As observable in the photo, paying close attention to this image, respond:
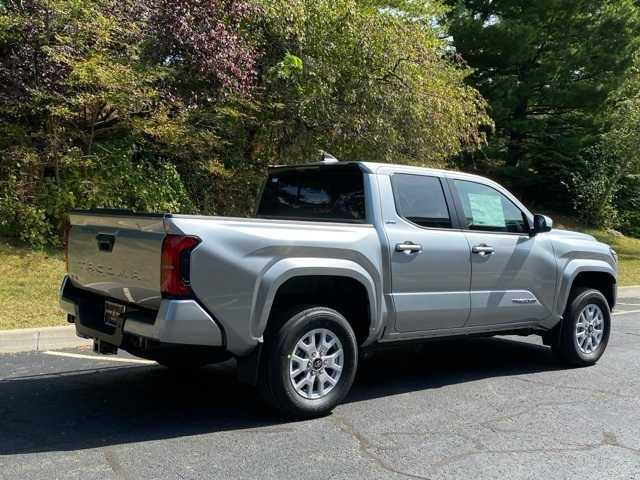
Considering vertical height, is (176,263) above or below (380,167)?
below

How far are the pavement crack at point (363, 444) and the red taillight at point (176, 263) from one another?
150cm

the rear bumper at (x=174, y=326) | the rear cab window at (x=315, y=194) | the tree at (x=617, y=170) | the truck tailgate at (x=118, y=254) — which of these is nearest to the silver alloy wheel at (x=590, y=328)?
the rear cab window at (x=315, y=194)

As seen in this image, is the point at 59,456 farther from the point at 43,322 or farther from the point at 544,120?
the point at 544,120

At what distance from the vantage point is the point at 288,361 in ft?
15.9

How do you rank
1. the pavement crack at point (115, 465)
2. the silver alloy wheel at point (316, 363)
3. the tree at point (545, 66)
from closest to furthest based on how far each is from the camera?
the pavement crack at point (115, 465) → the silver alloy wheel at point (316, 363) → the tree at point (545, 66)

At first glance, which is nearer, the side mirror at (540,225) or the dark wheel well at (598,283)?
the side mirror at (540,225)

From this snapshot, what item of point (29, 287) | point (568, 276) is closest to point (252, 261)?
point (568, 276)

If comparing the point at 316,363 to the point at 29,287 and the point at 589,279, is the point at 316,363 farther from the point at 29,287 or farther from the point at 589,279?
the point at 29,287

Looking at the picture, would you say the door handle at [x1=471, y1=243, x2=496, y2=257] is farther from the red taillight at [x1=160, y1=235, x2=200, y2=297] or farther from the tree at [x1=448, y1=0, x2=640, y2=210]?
the tree at [x1=448, y1=0, x2=640, y2=210]

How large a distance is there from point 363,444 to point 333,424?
0.46 metres

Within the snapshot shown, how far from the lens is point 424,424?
500cm

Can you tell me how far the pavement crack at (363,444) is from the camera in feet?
13.4

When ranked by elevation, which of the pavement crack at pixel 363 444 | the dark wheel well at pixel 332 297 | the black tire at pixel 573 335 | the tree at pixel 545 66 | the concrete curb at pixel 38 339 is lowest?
the concrete curb at pixel 38 339

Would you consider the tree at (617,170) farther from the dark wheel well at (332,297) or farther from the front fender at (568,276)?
the dark wheel well at (332,297)
